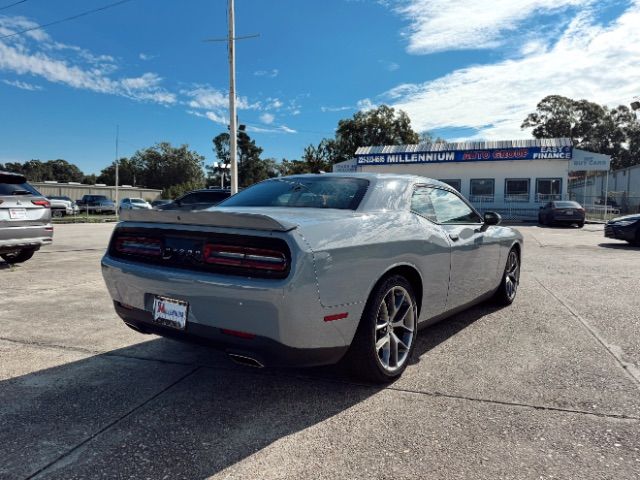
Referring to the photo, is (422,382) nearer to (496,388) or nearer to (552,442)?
(496,388)

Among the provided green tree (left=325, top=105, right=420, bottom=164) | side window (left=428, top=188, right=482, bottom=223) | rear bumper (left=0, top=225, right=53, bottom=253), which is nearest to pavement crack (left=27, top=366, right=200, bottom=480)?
Result: side window (left=428, top=188, right=482, bottom=223)

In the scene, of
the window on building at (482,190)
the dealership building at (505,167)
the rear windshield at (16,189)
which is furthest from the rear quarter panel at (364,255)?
the window on building at (482,190)

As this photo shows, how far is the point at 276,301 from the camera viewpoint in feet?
7.98

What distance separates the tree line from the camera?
2250 inches

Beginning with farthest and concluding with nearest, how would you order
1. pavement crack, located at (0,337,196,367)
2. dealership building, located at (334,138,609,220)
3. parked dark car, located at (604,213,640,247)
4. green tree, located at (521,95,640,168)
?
1. green tree, located at (521,95,640,168)
2. dealership building, located at (334,138,609,220)
3. parked dark car, located at (604,213,640,247)
4. pavement crack, located at (0,337,196,367)

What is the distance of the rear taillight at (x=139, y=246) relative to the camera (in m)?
3.03

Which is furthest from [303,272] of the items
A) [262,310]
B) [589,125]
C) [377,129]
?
[589,125]

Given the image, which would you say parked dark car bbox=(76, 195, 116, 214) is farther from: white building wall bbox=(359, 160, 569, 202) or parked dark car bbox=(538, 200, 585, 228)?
parked dark car bbox=(538, 200, 585, 228)

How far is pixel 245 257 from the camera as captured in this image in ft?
8.54

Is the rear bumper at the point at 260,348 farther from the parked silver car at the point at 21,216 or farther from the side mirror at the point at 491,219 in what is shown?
the parked silver car at the point at 21,216

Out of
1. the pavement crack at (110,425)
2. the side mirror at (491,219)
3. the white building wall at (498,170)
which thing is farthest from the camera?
the white building wall at (498,170)

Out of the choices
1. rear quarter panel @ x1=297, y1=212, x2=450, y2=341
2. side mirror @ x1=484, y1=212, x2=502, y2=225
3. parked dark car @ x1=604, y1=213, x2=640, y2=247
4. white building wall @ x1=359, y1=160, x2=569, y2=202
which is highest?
white building wall @ x1=359, y1=160, x2=569, y2=202

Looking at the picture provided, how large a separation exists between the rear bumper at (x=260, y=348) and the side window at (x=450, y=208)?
1.72 metres

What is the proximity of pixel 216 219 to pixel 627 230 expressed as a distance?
44.0 feet
